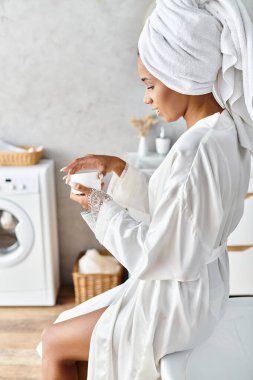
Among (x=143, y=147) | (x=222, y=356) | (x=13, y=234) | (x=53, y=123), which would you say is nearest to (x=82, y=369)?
(x=222, y=356)

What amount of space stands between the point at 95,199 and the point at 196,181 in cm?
33

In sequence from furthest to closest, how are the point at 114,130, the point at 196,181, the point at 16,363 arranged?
the point at 114,130 < the point at 16,363 < the point at 196,181

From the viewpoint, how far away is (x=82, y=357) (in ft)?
4.56

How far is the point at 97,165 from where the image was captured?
4.93 ft

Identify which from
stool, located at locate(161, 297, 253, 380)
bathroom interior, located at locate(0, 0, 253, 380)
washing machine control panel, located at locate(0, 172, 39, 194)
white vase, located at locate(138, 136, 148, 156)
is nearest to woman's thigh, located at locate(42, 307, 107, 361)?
stool, located at locate(161, 297, 253, 380)

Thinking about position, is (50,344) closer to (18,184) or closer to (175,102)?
(175,102)

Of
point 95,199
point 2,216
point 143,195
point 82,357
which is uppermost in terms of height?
point 95,199

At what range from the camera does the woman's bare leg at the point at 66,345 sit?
135 cm

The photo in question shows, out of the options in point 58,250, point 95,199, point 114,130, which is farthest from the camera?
point 58,250

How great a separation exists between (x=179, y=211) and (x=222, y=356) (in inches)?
16.3

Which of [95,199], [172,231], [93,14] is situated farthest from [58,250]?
[172,231]

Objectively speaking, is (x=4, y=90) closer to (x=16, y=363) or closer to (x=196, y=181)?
(x=16, y=363)

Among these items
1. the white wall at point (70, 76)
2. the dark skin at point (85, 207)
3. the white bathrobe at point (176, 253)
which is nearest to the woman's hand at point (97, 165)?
the dark skin at point (85, 207)

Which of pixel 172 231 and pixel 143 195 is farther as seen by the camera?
pixel 143 195
